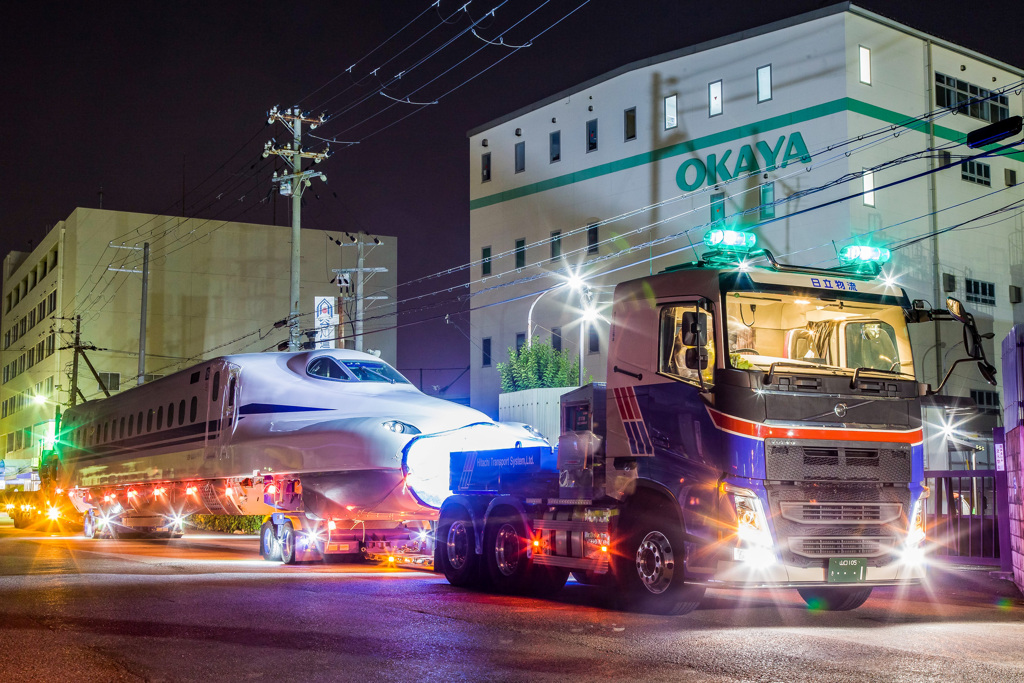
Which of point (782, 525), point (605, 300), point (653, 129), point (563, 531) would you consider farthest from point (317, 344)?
point (782, 525)

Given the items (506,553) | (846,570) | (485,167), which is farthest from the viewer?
(485,167)

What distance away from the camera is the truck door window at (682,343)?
11305mm

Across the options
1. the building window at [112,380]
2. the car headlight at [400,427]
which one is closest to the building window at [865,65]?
the car headlight at [400,427]

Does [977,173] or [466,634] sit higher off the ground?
[977,173]

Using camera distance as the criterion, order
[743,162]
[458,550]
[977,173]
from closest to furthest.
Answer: [458,550]
[743,162]
[977,173]

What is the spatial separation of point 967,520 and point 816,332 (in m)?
6.10

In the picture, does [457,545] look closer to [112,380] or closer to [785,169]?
[785,169]

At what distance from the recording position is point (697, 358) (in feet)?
37.0

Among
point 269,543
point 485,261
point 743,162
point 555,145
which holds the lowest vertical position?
point 269,543

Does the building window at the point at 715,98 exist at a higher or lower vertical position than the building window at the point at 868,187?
higher

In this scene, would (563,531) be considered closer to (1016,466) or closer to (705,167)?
(1016,466)

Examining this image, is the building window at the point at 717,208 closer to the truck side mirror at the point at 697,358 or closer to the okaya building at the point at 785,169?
the okaya building at the point at 785,169

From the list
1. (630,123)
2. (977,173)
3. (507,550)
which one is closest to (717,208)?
(630,123)

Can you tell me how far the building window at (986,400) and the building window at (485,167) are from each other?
76.5ft
